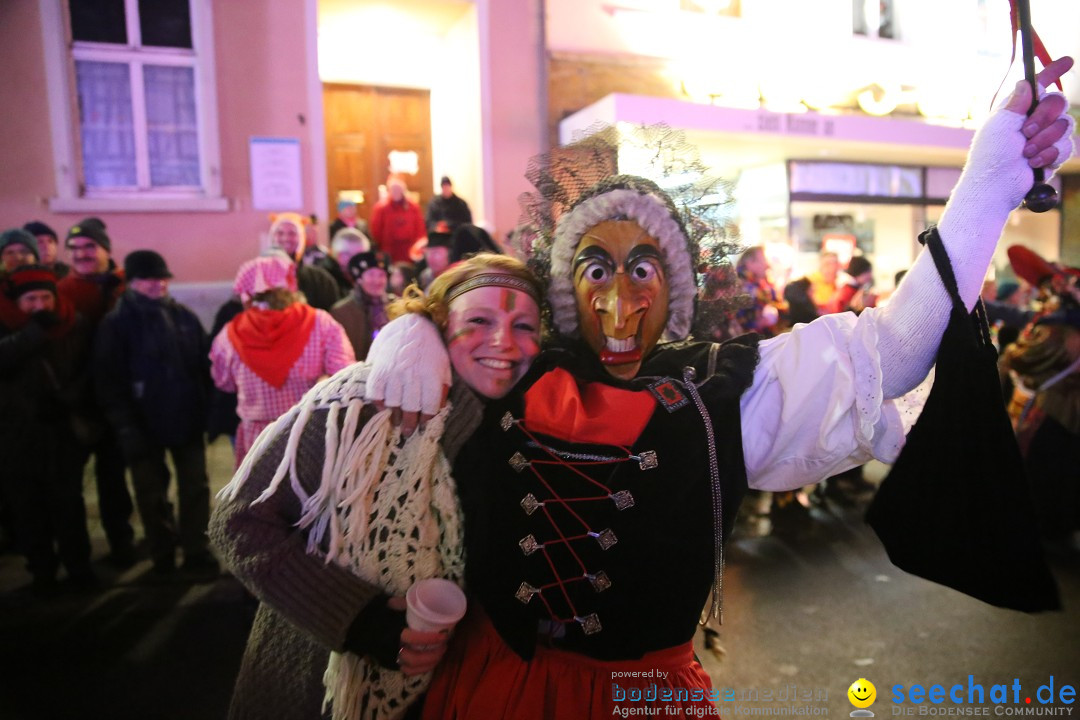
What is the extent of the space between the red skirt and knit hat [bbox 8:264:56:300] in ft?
12.3

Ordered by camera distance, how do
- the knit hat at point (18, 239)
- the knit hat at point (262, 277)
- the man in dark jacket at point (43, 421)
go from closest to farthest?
the knit hat at point (262, 277), the man in dark jacket at point (43, 421), the knit hat at point (18, 239)

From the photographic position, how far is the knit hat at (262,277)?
3762 millimetres

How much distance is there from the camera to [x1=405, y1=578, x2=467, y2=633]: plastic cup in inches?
54.6

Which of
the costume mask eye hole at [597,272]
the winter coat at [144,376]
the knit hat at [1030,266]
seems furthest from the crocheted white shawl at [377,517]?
the knit hat at [1030,266]

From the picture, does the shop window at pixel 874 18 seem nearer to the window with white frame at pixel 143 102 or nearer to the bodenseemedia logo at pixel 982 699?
the window with white frame at pixel 143 102

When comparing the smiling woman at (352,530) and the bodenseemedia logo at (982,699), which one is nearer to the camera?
the smiling woman at (352,530)

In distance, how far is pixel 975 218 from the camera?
122 cm

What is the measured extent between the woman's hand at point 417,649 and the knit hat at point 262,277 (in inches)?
108

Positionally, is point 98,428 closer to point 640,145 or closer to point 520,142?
point 640,145

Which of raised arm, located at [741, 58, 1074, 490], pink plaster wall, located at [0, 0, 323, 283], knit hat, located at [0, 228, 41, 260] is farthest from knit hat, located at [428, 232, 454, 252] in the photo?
raised arm, located at [741, 58, 1074, 490]

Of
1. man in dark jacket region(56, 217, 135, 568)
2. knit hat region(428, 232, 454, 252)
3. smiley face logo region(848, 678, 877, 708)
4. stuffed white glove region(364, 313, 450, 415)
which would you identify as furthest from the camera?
knit hat region(428, 232, 454, 252)

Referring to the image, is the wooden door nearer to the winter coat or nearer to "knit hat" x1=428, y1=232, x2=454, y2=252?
"knit hat" x1=428, y1=232, x2=454, y2=252

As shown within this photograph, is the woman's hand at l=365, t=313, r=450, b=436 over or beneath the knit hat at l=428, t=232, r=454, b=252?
beneath

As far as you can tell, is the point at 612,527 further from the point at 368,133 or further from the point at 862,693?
the point at 368,133
